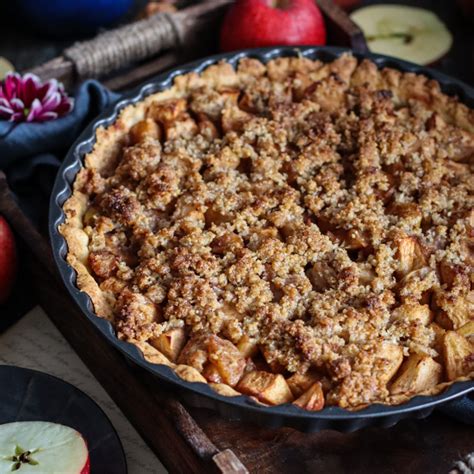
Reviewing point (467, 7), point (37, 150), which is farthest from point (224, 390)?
point (467, 7)

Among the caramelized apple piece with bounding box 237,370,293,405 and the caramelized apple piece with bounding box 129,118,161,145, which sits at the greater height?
the caramelized apple piece with bounding box 129,118,161,145

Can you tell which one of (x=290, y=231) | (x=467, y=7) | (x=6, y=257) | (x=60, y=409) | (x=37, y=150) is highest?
(x=467, y=7)

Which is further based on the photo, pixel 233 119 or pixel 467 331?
pixel 233 119

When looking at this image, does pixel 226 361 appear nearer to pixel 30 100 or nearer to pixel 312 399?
pixel 312 399

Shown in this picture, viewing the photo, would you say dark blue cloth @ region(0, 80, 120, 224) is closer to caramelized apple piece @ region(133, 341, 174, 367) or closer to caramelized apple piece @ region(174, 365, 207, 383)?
caramelized apple piece @ region(133, 341, 174, 367)

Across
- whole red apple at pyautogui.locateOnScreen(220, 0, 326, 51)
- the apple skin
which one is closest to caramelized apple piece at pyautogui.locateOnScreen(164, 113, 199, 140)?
whole red apple at pyautogui.locateOnScreen(220, 0, 326, 51)

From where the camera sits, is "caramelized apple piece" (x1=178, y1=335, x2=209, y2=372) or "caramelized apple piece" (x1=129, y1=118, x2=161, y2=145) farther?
"caramelized apple piece" (x1=129, y1=118, x2=161, y2=145)

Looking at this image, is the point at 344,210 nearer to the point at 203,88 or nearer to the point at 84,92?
the point at 203,88
